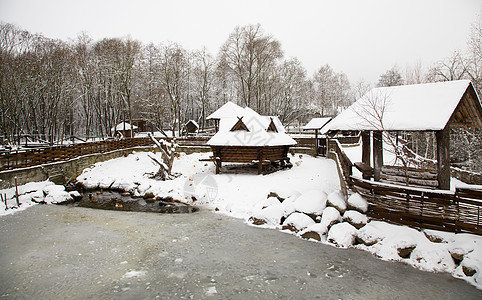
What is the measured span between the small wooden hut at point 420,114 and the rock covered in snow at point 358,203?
1243 mm

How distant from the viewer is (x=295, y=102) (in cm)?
4625

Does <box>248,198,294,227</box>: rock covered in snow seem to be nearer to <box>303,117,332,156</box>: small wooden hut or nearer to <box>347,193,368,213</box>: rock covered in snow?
<box>347,193,368,213</box>: rock covered in snow

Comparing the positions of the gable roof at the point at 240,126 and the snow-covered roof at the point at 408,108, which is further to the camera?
the gable roof at the point at 240,126

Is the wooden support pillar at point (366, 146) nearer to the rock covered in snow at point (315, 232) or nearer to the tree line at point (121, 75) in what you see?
the rock covered in snow at point (315, 232)

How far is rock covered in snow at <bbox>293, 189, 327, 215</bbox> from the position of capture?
10.2 metres

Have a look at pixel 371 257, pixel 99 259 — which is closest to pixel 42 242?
pixel 99 259

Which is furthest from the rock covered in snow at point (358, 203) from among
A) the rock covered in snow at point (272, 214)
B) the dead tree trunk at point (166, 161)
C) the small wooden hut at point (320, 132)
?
the small wooden hut at point (320, 132)

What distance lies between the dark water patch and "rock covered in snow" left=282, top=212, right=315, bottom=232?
16.2 feet

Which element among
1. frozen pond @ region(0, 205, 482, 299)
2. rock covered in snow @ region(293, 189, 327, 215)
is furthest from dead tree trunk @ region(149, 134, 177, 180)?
rock covered in snow @ region(293, 189, 327, 215)

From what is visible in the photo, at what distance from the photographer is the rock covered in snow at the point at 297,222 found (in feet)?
32.2

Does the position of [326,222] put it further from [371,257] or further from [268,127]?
[268,127]

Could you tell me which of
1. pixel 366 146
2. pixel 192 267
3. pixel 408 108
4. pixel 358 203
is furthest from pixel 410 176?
pixel 192 267

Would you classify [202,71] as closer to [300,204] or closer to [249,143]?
[249,143]

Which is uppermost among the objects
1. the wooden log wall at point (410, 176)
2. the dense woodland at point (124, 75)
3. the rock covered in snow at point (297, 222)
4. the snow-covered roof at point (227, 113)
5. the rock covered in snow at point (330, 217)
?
the dense woodland at point (124, 75)
